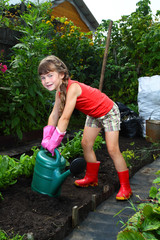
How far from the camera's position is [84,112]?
98.0 inches

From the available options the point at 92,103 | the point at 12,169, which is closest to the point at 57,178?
the point at 12,169

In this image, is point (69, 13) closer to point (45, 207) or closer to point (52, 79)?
point (52, 79)

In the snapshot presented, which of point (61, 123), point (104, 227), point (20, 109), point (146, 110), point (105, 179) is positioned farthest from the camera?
point (146, 110)

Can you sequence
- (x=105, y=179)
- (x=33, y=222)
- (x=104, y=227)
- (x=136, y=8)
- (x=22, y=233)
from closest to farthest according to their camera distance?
(x=22, y=233), (x=33, y=222), (x=104, y=227), (x=105, y=179), (x=136, y=8)

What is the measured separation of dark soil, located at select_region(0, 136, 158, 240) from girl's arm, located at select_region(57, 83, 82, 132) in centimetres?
62

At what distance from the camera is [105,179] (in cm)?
288

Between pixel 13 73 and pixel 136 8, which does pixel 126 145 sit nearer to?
pixel 13 73

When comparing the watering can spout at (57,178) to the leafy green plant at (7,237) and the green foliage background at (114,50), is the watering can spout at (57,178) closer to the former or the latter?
the leafy green plant at (7,237)

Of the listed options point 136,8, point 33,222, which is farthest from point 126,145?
point 136,8

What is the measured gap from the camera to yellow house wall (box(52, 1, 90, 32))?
11.8m

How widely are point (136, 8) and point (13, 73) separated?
4761 mm

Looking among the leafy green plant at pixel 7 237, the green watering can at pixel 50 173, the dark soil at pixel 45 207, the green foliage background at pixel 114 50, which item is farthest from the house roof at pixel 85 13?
the leafy green plant at pixel 7 237

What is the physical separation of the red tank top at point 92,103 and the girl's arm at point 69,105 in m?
0.09

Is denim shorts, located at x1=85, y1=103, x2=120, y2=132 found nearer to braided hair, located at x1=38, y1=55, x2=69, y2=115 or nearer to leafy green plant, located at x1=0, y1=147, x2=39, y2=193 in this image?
braided hair, located at x1=38, y1=55, x2=69, y2=115
